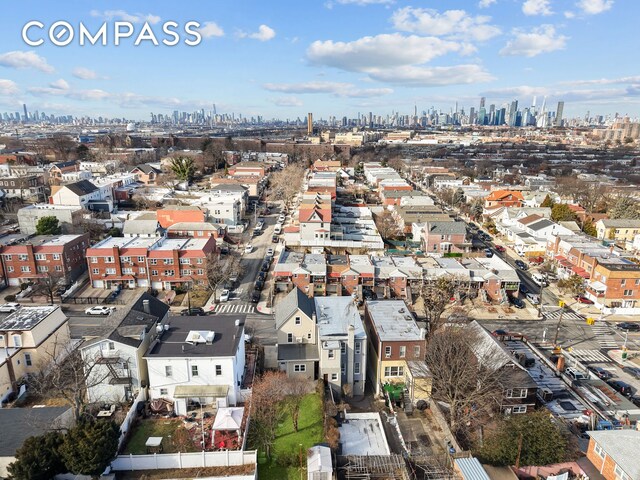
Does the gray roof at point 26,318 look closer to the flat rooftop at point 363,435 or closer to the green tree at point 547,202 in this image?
the flat rooftop at point 363,435

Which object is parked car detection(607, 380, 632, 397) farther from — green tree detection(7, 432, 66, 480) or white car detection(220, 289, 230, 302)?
green tree detection(7, 432, 66, 480)

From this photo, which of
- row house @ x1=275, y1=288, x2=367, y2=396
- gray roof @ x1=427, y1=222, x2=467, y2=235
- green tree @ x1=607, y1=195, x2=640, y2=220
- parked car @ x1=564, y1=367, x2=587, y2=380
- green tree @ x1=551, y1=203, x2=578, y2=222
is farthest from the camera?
green tree @ x1=607, y1=195, x2=640, y2=220

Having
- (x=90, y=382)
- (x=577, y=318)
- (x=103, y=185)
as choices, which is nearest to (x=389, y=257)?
(x=577, y=318)

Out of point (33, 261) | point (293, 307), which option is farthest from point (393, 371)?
point (33, 261)

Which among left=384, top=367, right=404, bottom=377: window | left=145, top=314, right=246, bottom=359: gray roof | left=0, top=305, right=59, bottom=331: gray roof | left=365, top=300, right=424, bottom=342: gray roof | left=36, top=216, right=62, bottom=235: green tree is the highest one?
left=36, top=216, right=62, bottom=235: green tree

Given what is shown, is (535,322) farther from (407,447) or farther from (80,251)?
(80,251)

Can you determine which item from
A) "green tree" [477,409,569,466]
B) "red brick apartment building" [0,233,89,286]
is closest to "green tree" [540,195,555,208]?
"green tree" [477,409,569,466]

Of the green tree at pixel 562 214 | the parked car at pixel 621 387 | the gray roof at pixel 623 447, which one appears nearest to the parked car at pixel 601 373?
the parked car at pixel 621 387
